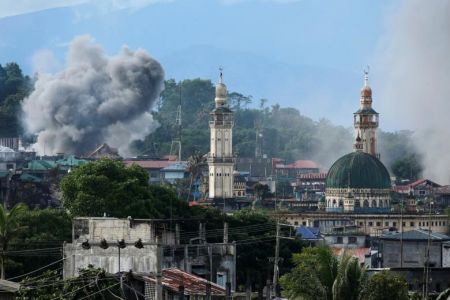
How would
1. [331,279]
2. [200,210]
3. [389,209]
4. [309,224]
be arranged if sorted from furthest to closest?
1. [389,209]
2. [309,224]
3. [200,210]
4. [331,279]

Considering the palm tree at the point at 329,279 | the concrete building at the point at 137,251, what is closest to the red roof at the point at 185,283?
the concrete building at the point at 137,251

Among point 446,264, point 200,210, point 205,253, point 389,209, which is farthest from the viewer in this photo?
point 389,209

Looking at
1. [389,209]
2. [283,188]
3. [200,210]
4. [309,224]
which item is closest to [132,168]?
[200,210]

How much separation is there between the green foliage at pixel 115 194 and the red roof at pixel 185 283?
27.3m

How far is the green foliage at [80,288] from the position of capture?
143ft

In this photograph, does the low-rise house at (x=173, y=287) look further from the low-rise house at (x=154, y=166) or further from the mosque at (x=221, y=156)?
the low-rise house at (x=154, y=166)

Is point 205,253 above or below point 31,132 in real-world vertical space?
below

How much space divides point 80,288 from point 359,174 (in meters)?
99.0

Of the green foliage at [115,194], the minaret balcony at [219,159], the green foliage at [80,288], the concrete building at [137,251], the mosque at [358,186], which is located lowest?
the green foliage at [80,288]

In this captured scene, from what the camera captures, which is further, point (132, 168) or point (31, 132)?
point (31, 132)

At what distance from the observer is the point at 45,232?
2827 inches

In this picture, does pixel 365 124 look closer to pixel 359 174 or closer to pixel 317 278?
pixel 359 174

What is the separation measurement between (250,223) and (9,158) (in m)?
76.5

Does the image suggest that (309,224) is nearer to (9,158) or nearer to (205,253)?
(9,158)
